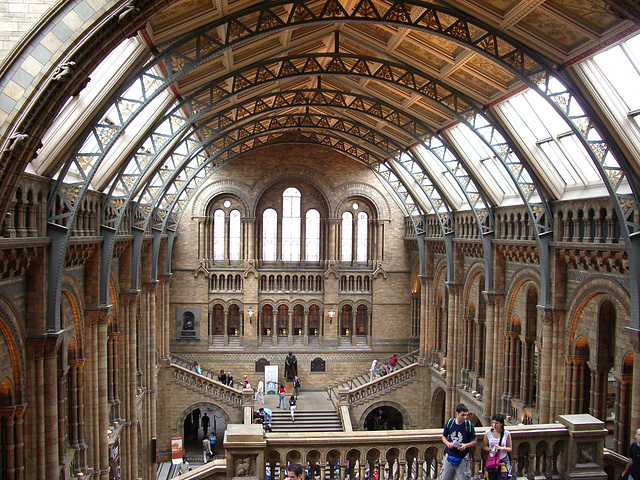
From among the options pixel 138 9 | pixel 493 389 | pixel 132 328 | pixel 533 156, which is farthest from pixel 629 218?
pixel 132 328

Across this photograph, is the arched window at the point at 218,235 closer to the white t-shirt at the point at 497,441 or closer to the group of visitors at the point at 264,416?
the group of visitors at the point at 264,416

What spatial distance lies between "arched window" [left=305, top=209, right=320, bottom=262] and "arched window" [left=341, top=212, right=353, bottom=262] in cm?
170

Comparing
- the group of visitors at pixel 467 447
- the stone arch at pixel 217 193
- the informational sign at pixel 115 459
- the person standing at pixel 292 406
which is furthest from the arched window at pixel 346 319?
the group of visitors at pixel 467 447

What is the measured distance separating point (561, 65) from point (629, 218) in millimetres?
4372

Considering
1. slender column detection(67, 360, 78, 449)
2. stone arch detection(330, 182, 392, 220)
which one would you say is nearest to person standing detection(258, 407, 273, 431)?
stone arch detection(330, 182, 392, 220)

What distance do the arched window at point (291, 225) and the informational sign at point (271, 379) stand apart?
722 centimetres

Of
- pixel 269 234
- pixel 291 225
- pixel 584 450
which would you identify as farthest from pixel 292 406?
pixel 584 450

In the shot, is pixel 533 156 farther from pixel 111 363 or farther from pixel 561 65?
pixel 111 363

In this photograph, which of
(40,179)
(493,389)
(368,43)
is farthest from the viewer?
(493,389)

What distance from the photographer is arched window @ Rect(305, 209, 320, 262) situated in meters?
37.8

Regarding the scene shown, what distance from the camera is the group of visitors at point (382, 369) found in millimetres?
35031

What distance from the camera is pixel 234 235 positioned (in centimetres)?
3703

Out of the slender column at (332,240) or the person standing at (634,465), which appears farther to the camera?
the slender column at (332,240)

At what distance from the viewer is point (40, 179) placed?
1170cm
